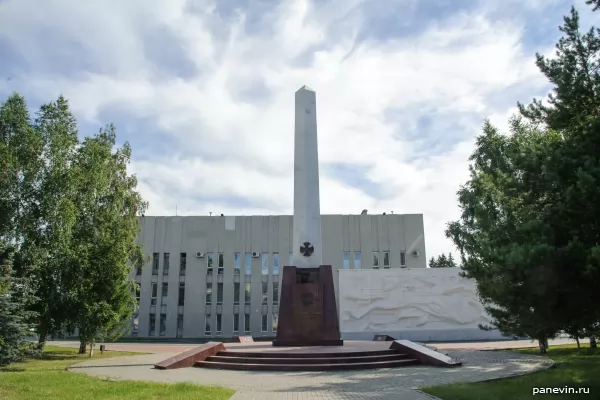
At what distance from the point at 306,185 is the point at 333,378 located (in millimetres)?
7884

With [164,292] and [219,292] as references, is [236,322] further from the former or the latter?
[164,292]

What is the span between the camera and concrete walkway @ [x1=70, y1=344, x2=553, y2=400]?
7531 millimetres

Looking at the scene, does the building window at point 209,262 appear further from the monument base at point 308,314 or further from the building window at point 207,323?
the monument base at point 308,314

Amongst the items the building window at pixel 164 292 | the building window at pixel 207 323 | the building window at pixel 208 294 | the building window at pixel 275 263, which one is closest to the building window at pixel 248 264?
the building window at pixel 275 263

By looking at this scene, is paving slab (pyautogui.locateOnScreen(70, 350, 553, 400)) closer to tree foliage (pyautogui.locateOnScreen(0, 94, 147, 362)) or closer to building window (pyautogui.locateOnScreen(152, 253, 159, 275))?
tree foliage (pyautogui.locateOnScreen(0, 94, 147, 362))

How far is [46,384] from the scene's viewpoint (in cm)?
841

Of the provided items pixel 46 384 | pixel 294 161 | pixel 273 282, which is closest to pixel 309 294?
pixel 294 161

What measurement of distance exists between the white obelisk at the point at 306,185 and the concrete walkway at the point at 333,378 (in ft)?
18.1

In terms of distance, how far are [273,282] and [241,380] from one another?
74.0 ft

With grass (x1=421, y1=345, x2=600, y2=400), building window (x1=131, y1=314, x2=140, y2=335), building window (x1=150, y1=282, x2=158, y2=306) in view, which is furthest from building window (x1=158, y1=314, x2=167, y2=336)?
grass (x1=421, y1=345, x2=600, y2=400)

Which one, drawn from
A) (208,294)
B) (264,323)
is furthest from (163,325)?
(264,323)

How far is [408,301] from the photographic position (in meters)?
24.7

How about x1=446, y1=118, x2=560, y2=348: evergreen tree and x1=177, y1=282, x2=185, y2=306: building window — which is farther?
x1=177, y1=282, x2=185, y2=306: building window

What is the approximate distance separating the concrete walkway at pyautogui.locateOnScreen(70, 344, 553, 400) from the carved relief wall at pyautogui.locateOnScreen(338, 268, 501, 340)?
1246 cm
